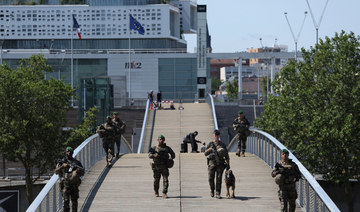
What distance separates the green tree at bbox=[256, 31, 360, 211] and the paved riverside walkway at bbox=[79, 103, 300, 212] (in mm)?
12770

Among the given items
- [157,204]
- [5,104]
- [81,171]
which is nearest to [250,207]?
[157,204]

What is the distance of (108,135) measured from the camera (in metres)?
25.4

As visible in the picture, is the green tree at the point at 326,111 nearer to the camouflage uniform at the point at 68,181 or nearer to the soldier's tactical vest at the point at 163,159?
the soldier's tactical vest at the point at 163,159

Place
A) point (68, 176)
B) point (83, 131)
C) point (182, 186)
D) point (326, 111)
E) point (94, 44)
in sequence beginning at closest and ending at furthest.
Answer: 1. point (68, 176)
2. point (182, 186)
3. point (326, 111)
4. point (83, 131)
5. point (94, 44)

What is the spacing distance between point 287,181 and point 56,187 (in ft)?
16.0

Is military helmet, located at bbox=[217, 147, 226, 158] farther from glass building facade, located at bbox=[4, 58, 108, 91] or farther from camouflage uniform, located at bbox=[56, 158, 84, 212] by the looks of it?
glass building facade, located at bbox=[4, 58, 108, 91]

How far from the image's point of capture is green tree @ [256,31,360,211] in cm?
4088

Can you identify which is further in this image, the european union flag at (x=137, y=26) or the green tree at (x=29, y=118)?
the european union flag at (x=137, y=26)

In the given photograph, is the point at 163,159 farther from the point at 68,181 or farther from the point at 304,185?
the point at 304,185

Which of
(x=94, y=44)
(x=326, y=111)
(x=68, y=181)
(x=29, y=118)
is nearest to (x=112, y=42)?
(x=94, y=44)

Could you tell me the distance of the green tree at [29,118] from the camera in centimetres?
4278

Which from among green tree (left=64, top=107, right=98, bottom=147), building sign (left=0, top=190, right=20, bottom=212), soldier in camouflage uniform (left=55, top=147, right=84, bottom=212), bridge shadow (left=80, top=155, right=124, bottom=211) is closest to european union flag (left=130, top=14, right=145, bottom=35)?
green tree (left=64, top=107, right=98, bottom=147)

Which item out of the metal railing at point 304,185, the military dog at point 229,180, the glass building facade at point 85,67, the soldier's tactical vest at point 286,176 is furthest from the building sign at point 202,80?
the soldier's tactical vest at point 286,176

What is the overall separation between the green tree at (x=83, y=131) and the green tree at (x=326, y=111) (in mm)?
11025
